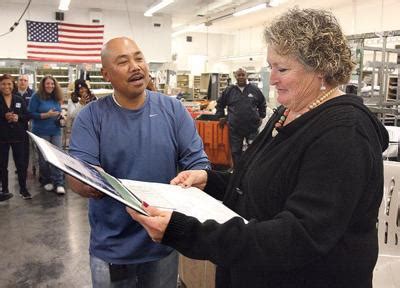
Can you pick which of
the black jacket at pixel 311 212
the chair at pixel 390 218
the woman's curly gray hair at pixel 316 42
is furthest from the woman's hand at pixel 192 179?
the chair at pixel 390 218

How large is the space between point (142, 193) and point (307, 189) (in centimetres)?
53

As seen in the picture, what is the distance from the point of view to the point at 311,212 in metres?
0.94

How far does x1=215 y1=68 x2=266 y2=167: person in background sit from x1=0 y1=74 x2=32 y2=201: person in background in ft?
10.5

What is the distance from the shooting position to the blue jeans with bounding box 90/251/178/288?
163cm

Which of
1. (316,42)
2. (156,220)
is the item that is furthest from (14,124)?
(316,42)

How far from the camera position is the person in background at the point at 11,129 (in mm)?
5113

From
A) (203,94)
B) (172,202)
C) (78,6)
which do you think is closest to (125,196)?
(172,202)

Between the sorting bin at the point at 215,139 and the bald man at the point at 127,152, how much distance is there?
5.27m

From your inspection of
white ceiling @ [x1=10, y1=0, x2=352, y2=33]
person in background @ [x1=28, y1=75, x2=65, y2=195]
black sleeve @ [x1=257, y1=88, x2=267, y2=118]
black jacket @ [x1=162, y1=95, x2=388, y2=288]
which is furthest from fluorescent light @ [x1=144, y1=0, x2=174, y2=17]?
black jacket @ [x1=162, y1=95, x2=388, y2=288]

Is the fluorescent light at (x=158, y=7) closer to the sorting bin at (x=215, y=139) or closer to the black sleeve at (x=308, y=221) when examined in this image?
the sorting bin at (x=215, y=139)

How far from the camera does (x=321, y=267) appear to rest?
1050mm

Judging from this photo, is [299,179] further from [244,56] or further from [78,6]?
[244,56]

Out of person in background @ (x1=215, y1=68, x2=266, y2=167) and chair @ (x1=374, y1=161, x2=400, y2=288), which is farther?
person in background @ (x1=215, y1=68, x2=266, y2=167)

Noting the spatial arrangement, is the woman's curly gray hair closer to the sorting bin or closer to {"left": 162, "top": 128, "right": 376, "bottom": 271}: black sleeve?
{"left": 162, "top": 128, "right": 376, "bottom": 271}: black sleeve
